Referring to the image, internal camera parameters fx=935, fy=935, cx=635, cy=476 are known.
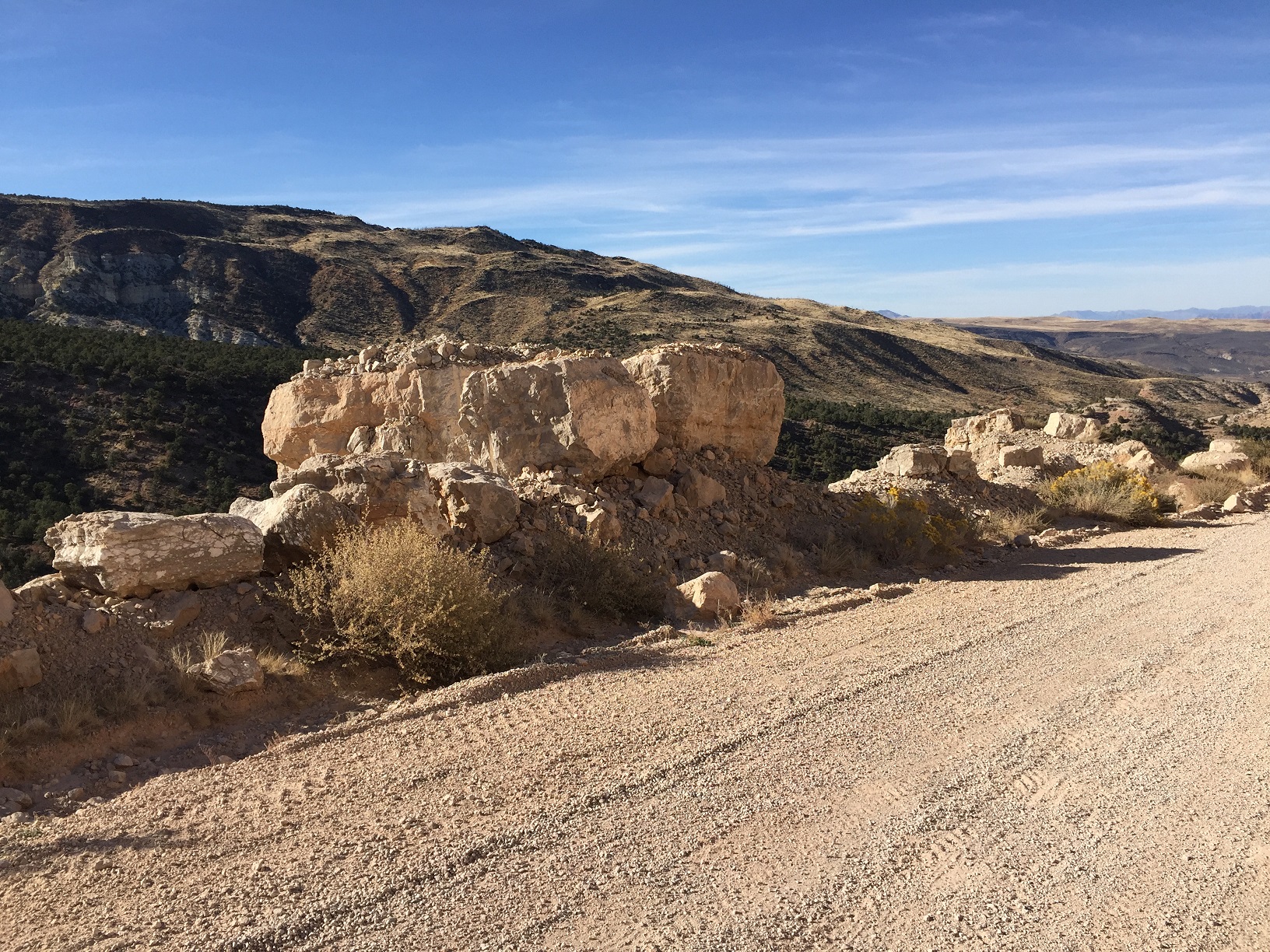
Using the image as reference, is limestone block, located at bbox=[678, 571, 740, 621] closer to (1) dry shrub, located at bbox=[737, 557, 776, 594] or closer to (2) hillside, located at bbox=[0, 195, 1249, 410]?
(1) dry shrub, located at bbox=[737, 557, 776, 594]

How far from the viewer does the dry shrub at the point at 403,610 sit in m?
6.38

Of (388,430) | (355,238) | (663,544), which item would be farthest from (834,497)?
(355,238)

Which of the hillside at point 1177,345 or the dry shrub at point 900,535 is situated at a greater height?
the hillside at point 1177,345

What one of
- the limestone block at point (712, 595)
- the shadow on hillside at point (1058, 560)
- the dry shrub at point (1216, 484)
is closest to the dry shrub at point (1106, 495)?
the dry shrub at point (1216, 484)

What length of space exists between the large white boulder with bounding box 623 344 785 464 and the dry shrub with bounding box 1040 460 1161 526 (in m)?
5.59

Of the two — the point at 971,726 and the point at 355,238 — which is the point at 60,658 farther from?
the point at 355,238

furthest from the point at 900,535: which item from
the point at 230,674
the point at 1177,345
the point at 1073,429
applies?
the point at 1177,345

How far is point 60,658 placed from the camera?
5.70 metres

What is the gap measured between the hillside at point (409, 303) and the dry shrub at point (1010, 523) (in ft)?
114

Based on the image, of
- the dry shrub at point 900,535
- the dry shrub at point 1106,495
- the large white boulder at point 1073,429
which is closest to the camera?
the dry shrub at point 900,535

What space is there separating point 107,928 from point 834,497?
10.2 m

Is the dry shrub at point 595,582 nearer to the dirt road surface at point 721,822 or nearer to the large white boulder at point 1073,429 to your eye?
the dirt road surface at point 721,822

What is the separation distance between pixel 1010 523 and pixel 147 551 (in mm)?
11023

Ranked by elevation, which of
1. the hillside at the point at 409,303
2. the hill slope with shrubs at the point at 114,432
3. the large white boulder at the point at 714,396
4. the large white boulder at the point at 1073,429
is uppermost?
the hillside at the point at 409,303
